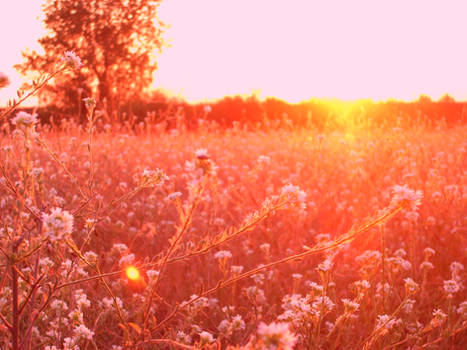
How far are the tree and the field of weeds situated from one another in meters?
17.8

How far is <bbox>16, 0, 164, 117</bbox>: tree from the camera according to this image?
23.5 metres

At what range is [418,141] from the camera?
7.80m

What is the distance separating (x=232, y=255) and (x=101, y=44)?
2254 centimetres

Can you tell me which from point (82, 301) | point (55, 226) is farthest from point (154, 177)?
point (82, 301)

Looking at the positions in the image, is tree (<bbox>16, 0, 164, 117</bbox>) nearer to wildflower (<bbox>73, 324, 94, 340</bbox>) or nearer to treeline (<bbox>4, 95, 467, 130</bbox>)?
treeline (<bbox>4, 95, 467, 130</bbox>)

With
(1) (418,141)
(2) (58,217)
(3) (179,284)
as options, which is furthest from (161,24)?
(2) (58,217)

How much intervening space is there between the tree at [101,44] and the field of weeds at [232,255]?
58.4ft

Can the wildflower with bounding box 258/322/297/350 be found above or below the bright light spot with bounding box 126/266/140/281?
above

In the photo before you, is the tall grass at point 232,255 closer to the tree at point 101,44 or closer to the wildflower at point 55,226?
the wildflower at point 55,226

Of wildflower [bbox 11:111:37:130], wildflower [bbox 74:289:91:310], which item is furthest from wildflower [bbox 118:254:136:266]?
wildflower [bbox 11:111:37:130]

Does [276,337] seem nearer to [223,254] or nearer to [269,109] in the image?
[223,254]

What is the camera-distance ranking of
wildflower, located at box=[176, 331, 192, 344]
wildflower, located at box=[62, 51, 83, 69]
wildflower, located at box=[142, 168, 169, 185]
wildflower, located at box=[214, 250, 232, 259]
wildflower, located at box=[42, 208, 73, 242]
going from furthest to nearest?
1. wildflower, located at box=[214, 250, 232, 259]
2. wildflower, located at box=[176, 331, 192, 344]
3. wildflower, located at box=[142, 168, 169, 185]
4. wildflower, located at box=[62, 51, 83, 69]
5. wildflower, located at box=[42, 208, 73, 242]

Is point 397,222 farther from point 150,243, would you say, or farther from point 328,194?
point 150,243

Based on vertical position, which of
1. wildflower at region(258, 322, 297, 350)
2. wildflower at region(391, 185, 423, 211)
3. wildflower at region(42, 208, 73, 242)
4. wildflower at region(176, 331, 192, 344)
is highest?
wildflower at region(42, 208, 73, 242)
